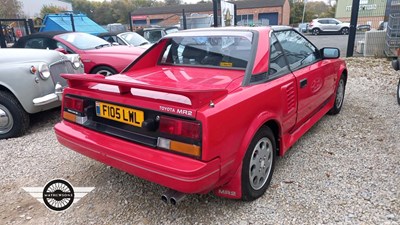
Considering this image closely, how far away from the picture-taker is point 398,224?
229cm

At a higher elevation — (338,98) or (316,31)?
(338,98)

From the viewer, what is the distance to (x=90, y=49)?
21.2 ft

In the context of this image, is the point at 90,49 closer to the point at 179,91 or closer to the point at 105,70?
the point at 105,70

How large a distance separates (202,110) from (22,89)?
3248 mm

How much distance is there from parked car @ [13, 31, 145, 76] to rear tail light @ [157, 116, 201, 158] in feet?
13.1

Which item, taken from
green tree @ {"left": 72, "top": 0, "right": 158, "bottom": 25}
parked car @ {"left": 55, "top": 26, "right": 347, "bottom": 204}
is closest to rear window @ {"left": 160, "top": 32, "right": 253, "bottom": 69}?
parked car @ {"left": 55, "top": 26, "right": 347, "bottom": 204}

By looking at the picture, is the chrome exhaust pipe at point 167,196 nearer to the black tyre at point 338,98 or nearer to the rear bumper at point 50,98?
the rear bumper at point 50,98

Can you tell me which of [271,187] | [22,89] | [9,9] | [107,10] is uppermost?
[107,10]

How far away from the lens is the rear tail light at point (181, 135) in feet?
6.56

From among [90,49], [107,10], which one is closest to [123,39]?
[90,49]

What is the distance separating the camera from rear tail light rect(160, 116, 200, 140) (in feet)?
Result: 6.56

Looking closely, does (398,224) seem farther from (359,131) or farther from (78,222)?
(78,222)

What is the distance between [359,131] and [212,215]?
2617mm

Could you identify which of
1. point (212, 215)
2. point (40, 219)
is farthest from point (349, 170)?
point (40, 219)
